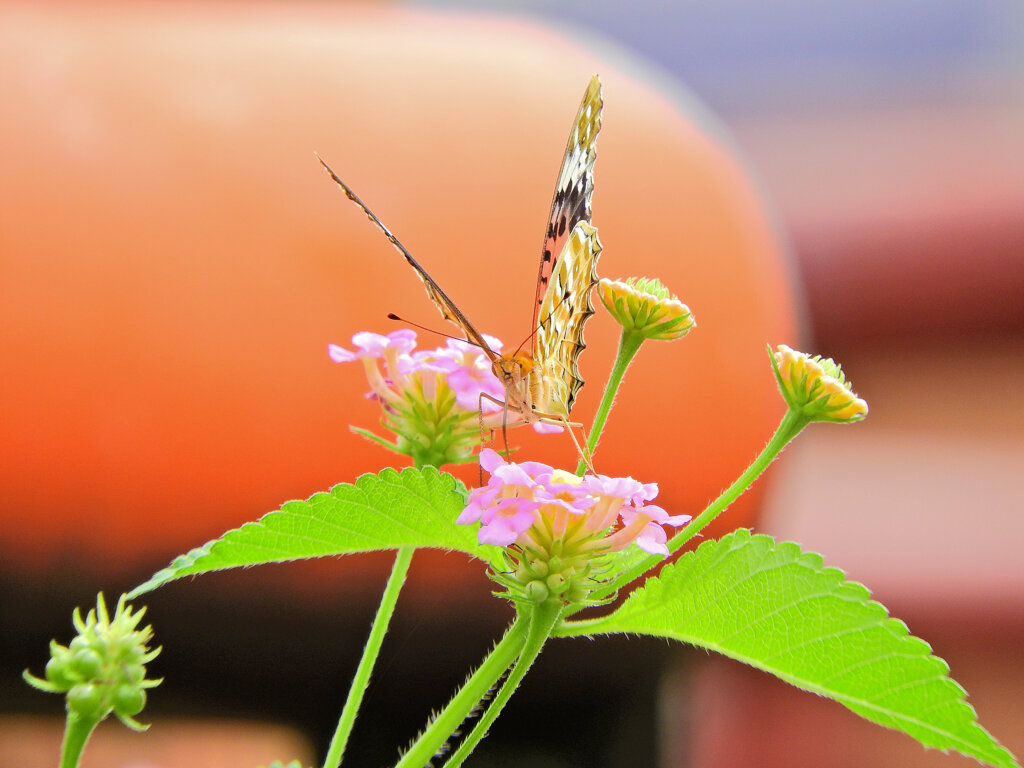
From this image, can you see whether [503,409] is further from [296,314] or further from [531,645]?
[296,314]

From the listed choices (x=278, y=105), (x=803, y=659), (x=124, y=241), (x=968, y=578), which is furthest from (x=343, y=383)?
(x=968, y=578)

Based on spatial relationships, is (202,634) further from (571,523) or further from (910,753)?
(910,753)

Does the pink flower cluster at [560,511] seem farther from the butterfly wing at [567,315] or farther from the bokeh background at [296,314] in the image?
the bokeh background at [296,314]

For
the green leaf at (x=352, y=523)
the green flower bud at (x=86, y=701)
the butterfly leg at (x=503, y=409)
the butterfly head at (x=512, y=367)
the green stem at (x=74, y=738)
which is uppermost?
the butterfly head at (x=512, y=367)

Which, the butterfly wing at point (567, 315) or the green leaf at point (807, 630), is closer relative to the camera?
the green leaf at point (807, 630)

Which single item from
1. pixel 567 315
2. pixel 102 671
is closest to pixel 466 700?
pixel 102 671

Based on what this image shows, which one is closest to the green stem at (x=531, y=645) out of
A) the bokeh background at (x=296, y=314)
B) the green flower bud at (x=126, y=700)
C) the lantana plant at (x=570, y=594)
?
the lantana plant at (x=570, y=594)
